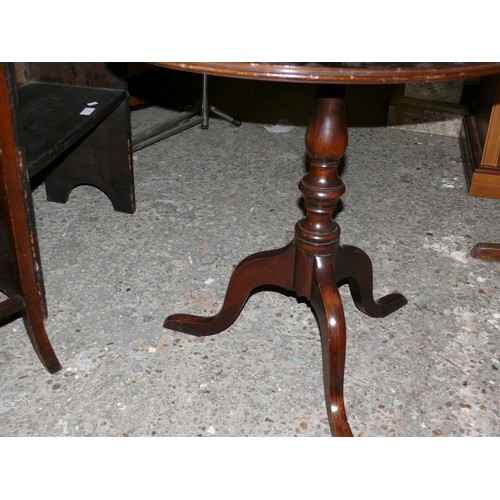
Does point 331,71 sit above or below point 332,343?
above

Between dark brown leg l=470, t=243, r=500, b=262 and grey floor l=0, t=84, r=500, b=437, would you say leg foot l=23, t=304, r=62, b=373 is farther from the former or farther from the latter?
dark brown leg l=470, t=243, r=500, b=262

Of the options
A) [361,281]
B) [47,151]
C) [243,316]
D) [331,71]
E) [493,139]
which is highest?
[331,71]

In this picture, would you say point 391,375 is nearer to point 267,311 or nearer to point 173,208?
point 267,311

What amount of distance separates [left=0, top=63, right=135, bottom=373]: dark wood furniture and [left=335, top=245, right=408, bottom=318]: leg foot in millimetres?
825

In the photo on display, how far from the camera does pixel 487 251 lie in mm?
2402

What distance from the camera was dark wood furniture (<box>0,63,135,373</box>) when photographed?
1652mm

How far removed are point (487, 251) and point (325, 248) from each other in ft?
2.95

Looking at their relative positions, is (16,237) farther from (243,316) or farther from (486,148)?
(486,148)

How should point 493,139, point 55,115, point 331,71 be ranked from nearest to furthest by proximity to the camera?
point 331,71, point 55,115, point 493,139

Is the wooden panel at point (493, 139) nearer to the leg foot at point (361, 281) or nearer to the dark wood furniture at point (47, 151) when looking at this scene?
the leg foot at point (361, 281)

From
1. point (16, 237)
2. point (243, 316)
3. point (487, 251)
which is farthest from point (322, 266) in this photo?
point (487, 251)

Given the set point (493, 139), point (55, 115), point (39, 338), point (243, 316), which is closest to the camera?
point (39, 338)

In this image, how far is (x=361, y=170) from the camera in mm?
3037

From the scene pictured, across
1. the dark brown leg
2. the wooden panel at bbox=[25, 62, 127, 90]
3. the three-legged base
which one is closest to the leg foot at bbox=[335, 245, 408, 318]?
the three-legged base
